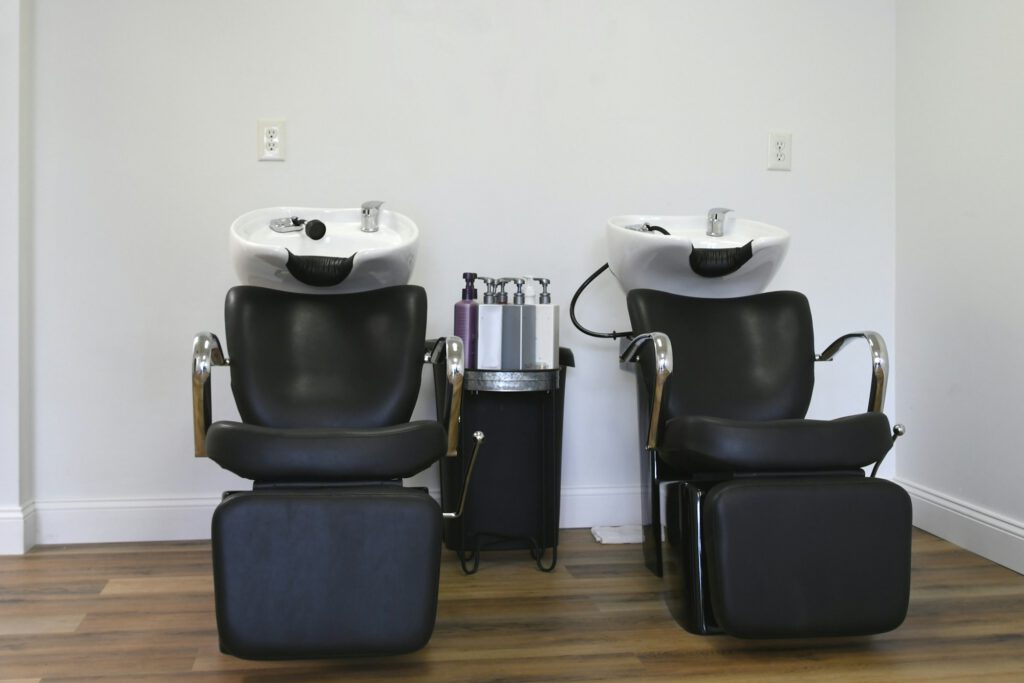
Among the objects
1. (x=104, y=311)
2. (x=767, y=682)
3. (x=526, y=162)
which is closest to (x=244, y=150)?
(x=104, y=311)

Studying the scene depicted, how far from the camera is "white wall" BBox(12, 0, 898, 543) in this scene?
7.90 feet

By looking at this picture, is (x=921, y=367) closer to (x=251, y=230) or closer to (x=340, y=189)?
(x=340, y=189)

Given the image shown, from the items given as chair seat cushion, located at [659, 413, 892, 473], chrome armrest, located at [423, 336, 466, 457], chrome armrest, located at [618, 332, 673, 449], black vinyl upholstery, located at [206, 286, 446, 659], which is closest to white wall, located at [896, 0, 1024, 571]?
chair seat cushion, located at [659, 413, 892, 473]

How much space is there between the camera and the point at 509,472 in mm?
2318

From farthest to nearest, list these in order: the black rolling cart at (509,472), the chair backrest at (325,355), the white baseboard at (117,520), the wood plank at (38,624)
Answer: the white baseboard at (117,520) < the black rolling cart at (509,472) < the chair backrest at (325,355) < the wood plank at (38,624)

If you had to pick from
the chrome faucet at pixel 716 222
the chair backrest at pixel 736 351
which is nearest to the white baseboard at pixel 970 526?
the chair backrest at pixel 736 351

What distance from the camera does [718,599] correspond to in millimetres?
1575

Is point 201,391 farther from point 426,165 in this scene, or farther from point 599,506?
point 599,506

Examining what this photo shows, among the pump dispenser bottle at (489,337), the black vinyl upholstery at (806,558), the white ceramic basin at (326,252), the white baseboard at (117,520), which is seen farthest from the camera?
the white baseboard at (117,520)

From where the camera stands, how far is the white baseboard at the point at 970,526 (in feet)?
7.12

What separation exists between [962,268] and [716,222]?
73 cm

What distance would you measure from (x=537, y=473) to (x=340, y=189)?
40.6 inches

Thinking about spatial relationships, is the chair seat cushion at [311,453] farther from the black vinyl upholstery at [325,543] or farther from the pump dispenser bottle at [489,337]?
the pump dispenser bottle at [489,337]

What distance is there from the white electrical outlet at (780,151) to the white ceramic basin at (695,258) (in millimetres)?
430
